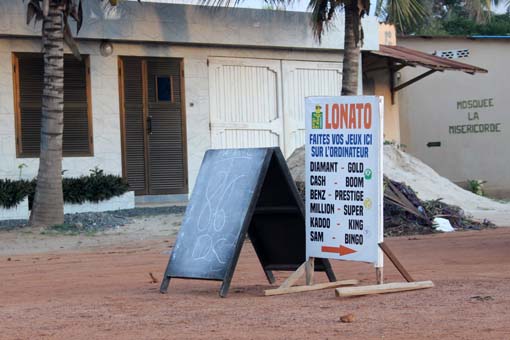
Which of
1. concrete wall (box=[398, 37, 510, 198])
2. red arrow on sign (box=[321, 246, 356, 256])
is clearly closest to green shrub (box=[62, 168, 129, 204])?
red arrow on sign (box=[321, 246, 356, 256])

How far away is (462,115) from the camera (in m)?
28.3

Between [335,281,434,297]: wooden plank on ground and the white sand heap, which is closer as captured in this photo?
[335,281,434,297]: wooden plank on ground

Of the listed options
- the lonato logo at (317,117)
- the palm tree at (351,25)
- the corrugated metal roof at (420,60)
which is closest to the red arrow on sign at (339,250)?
the lonato logo at (317,117)

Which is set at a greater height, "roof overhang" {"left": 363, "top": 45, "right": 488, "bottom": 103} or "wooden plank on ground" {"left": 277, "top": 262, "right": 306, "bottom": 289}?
"roof overhang" {"left": 363, "top": 45, "right": 488, "bottom": 103}

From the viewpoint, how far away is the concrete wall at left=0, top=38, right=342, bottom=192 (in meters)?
17.9

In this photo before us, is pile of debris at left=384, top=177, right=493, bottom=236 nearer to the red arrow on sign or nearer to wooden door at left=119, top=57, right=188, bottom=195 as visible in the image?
wooden door at left=119, top=57, right=188, bottom=195

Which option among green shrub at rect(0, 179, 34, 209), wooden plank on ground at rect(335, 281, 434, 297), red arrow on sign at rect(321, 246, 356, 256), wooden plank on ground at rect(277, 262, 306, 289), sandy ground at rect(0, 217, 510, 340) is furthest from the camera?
green shrub at rect(0, 179, 34, 209)

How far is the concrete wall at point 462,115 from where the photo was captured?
89.8ft

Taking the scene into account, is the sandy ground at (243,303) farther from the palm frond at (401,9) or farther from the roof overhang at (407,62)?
the roof overhang at (407,62)

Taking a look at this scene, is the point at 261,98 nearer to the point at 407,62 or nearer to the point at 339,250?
the point at 407,62

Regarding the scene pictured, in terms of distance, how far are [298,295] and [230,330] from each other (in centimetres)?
190

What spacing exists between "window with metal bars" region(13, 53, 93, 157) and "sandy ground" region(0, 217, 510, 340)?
5695 millimetres

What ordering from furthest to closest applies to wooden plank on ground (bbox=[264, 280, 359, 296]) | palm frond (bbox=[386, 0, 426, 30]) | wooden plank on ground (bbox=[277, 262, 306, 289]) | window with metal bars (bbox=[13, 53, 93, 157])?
1. window with metal bars (bbox=[13, 53, 93, 157])
2. palm frond (bbox=[386, 0, 426, 30])
3. wooden plank on ground (bbox=[277, 262, 306, 289])
4. wooden plank on ground (bbox=[264, 280, 359, 296])

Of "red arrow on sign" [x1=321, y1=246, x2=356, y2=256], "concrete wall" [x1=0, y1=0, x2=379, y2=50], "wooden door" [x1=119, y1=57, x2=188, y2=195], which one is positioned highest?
"concrete wall" [x1=0, y1=0, x2=379, y2=50]
